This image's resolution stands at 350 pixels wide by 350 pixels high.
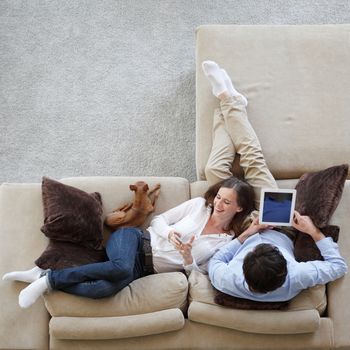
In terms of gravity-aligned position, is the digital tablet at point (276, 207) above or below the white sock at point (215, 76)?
below

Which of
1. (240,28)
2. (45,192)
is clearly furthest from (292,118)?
(45,192)

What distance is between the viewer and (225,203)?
243 centimetres

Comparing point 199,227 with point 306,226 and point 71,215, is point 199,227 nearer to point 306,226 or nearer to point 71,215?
point 306,226

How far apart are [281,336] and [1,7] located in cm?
262

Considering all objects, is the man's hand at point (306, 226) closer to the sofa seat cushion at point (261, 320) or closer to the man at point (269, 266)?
the man at point (269, 266)

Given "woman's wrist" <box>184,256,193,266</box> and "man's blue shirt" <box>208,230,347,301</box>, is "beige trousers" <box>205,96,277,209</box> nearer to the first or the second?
"man's blue shirt" <box>208,230,347,301</box>

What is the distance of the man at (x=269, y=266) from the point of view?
2.09 m

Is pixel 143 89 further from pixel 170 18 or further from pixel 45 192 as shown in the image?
pixel 45 192

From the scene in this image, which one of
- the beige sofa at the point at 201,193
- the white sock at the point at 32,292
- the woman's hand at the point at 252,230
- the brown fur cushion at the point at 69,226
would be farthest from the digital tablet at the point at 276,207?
the white sock at the point at 32,292

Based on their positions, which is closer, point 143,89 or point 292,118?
point 292,118

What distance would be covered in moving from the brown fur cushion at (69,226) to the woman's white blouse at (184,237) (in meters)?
0.27

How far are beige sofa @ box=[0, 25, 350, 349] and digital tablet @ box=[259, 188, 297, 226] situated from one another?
0.29 metres

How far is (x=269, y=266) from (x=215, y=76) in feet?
3.40

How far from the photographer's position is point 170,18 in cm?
339
